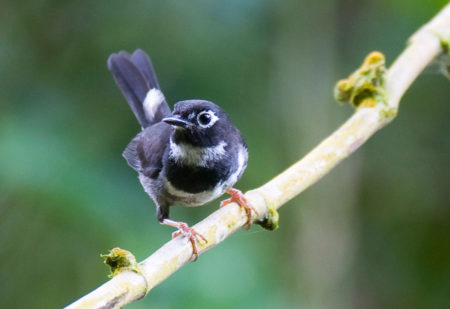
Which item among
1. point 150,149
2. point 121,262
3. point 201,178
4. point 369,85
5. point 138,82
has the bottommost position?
point 121,262

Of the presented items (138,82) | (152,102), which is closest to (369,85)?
(152,102)

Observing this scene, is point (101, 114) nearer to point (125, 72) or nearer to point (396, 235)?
point (125, 72)

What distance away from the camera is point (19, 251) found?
4.65m

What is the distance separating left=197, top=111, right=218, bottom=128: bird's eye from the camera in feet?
10.7

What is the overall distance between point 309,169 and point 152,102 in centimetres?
138

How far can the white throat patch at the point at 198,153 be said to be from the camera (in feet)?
11.1

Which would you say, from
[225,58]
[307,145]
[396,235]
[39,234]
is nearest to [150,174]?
[39,234]

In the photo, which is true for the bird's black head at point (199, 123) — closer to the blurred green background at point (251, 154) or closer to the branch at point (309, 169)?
the branch at point (309, 169)

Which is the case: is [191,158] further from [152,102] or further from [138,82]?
[138,82]

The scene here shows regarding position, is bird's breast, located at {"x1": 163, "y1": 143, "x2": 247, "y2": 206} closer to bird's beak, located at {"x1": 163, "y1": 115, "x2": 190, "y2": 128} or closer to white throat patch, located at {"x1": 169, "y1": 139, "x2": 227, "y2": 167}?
white throat patch, located at {"x1": 169, "y1": 139, "x2": 227, "y2": 167}

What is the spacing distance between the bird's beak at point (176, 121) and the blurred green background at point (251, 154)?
3.93 ft

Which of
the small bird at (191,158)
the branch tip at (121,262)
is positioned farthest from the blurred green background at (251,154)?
the branch tip at (121,262)

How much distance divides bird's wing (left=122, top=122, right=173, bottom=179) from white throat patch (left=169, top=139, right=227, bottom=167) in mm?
286

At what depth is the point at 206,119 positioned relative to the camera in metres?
3.30
